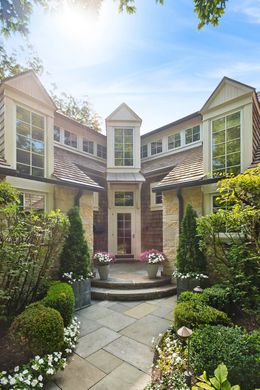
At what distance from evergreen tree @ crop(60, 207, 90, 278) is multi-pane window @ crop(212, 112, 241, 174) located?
475 centimetres

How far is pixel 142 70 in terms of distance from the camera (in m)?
5.18

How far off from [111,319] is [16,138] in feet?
17.6

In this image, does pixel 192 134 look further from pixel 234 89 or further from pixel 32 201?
pixel 32 201

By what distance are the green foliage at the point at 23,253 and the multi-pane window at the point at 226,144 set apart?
16.8 ft

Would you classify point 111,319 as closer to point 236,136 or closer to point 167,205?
point 167,205

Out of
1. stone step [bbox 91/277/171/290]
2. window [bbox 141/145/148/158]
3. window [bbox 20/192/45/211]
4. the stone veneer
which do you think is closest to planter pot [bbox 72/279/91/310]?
stone step [bbox 91/277/171/290]

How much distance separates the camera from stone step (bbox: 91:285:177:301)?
5410mm

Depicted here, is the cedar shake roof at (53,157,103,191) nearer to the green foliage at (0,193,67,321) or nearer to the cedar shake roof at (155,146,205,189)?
the green foliage at (0,193,67,321)

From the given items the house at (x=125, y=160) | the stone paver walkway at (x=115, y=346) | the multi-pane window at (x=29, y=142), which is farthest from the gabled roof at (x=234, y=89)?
the stone paver walkway at (x=115, y=346)

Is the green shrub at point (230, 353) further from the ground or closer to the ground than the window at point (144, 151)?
closer to the ground

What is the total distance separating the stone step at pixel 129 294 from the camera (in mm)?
5410

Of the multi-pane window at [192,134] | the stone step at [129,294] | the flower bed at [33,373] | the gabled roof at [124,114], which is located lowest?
the stone step at [129,294]

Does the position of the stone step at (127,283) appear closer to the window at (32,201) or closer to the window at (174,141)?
the window at (32,201)

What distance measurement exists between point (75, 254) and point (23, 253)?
1.87 meters
